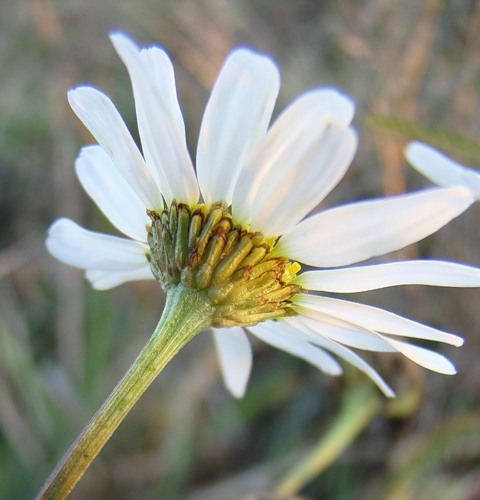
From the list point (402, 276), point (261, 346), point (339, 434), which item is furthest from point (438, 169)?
point (261, 346)

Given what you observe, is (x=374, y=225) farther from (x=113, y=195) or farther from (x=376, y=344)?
(x=113, y=195)

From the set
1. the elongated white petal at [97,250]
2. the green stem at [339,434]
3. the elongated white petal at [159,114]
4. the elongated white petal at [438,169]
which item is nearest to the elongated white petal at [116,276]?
the elongated white petal at [97,250]

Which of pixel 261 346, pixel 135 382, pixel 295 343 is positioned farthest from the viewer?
pixel 261 346

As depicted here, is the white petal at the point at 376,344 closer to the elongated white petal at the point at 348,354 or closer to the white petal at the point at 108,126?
the elongated white petal at the point at 348,354

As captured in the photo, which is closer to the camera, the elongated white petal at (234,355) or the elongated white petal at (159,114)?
the elongated white petal at (159,114)

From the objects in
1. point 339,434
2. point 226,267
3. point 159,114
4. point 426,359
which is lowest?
point 339,434

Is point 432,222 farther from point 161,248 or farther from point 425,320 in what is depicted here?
point 425,320

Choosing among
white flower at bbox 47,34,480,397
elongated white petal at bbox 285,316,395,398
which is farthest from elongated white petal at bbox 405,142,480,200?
elongated white petal at bbox 285,316,395,398
